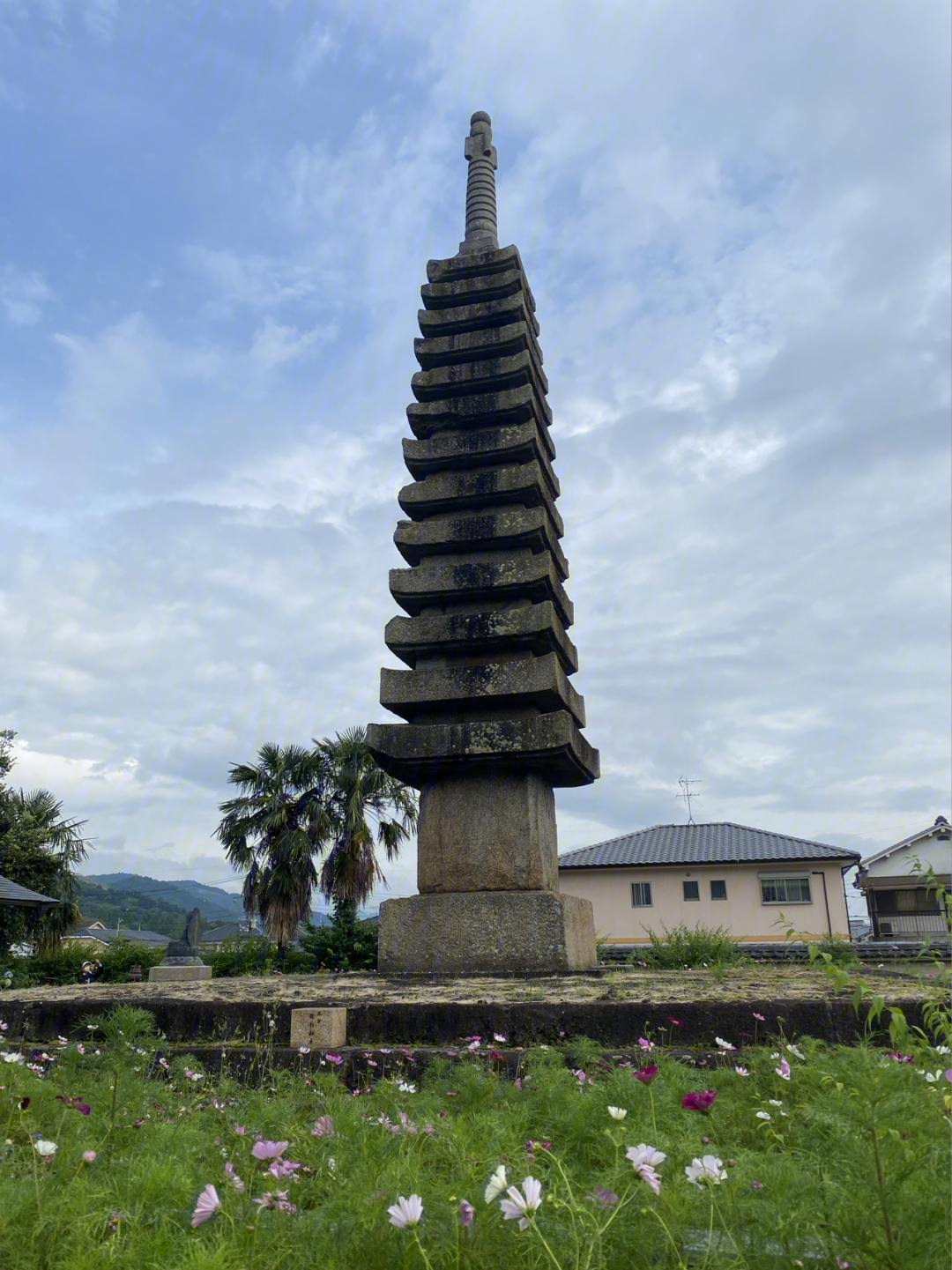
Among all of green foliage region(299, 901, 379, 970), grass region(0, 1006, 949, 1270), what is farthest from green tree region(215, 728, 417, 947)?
grass region(0, 1006, 949, 1270)

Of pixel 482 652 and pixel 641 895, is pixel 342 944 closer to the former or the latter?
pixel 482 652

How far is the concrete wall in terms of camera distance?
29.7 metres

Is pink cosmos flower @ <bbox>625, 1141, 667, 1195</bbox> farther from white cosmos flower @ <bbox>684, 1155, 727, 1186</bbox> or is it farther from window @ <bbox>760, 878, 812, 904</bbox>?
window @ <bbox>760, 878, 812, 904</bbox>

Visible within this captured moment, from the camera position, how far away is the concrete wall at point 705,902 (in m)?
29.7

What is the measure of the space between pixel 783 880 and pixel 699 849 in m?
3.15

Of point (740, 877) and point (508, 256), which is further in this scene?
point (740, 877)

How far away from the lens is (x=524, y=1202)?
1708mm

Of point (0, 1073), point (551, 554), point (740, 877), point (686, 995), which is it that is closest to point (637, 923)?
point (740, 877)

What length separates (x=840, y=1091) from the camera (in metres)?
2.93

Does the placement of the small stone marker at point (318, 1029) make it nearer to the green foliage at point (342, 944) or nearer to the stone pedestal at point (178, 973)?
the stone pedestal at point (178, 973)

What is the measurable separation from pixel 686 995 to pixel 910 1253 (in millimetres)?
3936

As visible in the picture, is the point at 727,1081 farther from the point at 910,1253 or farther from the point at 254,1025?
the point at 254,1025

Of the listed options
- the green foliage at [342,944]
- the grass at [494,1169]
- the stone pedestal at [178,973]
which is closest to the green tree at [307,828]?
the green foliage at [342,944]

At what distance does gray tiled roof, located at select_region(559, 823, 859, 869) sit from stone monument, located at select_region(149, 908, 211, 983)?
19413mm
